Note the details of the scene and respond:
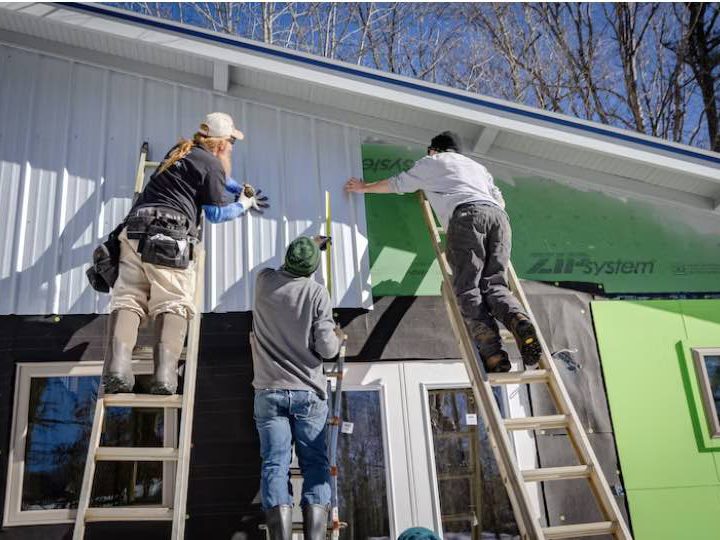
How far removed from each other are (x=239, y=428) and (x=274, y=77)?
2.69m

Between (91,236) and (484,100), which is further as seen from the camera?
(484,100)

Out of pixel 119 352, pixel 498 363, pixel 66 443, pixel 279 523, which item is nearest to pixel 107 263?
pixel 119 352

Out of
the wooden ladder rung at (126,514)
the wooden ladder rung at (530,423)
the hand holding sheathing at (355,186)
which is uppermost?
the hand holding sheathing at (355,186)

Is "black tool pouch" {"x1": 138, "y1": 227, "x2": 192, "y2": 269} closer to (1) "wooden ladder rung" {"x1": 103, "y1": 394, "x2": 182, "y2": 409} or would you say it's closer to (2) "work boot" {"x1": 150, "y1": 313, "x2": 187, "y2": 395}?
(2) "work boot" {"x1": 150, "y1": 313, "x2": 187, "y2": 395}

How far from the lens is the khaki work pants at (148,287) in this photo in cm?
364

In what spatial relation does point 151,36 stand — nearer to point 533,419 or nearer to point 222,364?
point 222,364

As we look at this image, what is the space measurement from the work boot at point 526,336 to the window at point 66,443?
2362 mm

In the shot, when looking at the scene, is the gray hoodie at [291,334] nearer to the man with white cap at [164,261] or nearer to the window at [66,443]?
the man with white cap at [164,261]

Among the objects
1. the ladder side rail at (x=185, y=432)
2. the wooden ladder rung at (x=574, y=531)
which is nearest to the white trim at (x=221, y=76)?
the ladder side rail at (x=185, y=432)

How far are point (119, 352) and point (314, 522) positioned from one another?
4.29ft

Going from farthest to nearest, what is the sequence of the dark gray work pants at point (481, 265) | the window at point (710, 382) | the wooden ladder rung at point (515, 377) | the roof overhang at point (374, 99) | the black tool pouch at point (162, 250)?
the roof overhang at point (374, 99)
the window at point (710, 382)
the dark gray work pants at point (481, 265)
the wooden ladder rung at point (515, 377)
the black tool pouch at point (162, 250)

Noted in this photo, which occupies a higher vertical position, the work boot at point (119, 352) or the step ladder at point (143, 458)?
the work boot at point (119, 352)

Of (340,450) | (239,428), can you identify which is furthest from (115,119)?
(340,450)

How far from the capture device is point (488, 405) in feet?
12.2
